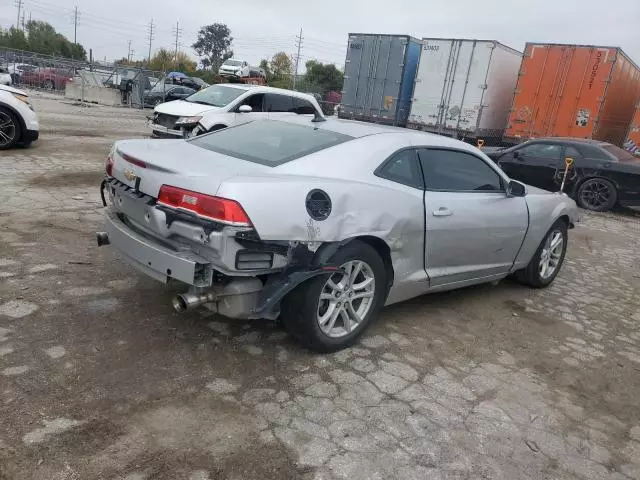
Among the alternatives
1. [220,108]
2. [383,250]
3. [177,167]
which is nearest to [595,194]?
[220,108]

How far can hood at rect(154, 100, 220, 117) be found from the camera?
36.2 ft

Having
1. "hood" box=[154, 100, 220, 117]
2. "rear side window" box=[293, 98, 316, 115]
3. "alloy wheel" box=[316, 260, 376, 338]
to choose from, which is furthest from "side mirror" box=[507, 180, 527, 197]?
"rear side window" box=[293, 98, 316, 115]

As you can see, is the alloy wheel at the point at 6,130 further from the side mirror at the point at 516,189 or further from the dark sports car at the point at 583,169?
the dark sports car at the point at 583,169

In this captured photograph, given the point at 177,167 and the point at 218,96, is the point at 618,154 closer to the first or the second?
the point at 218,96

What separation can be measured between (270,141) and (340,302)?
127 cm

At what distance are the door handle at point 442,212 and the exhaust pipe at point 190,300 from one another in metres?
1.73

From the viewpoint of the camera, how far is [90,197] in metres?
6.77

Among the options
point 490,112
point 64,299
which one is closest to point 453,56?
point 490,112

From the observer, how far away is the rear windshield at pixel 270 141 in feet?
11.5

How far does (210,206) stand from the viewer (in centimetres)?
285

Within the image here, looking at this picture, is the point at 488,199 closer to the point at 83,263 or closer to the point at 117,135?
the point at 83,263

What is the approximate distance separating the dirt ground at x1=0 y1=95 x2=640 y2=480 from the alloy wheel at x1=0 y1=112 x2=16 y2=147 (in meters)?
5.14

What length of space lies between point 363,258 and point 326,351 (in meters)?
0.65

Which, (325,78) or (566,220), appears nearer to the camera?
(566,220)
